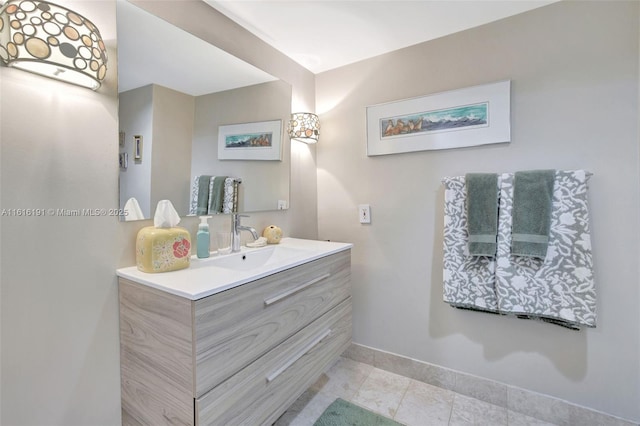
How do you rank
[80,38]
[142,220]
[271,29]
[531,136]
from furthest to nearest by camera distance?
[271,29] < [531,136] < [142,220] < [80,38]

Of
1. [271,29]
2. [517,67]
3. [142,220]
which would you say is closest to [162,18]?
[271,29]

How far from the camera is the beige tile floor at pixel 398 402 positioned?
144 centimetres

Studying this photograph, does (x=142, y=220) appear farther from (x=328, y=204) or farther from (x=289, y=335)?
(x=328, y=204)

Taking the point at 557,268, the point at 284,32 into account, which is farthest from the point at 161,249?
the point at 557,268

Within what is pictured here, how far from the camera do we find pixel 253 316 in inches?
40.4

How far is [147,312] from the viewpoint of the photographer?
38.1 inches

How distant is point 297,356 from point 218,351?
45 centimetres

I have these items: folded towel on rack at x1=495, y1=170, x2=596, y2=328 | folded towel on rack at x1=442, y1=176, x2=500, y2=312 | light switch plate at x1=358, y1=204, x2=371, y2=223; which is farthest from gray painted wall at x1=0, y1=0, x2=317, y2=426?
folded towel on rack at x1=495, y1=170, x2=596, y2=328

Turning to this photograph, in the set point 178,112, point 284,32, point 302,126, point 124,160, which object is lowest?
point 124,160

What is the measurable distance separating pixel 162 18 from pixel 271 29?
1.94 ft

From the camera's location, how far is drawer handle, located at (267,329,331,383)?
1114 mm

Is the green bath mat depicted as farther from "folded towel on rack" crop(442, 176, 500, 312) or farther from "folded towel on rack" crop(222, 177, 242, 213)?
"folded towel on rack" crop(222, 177, 242, 213)

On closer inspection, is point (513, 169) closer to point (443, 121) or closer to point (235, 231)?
point (443, 121)

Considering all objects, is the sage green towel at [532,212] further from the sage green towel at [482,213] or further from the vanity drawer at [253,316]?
the vanity drawer at [253,316]
